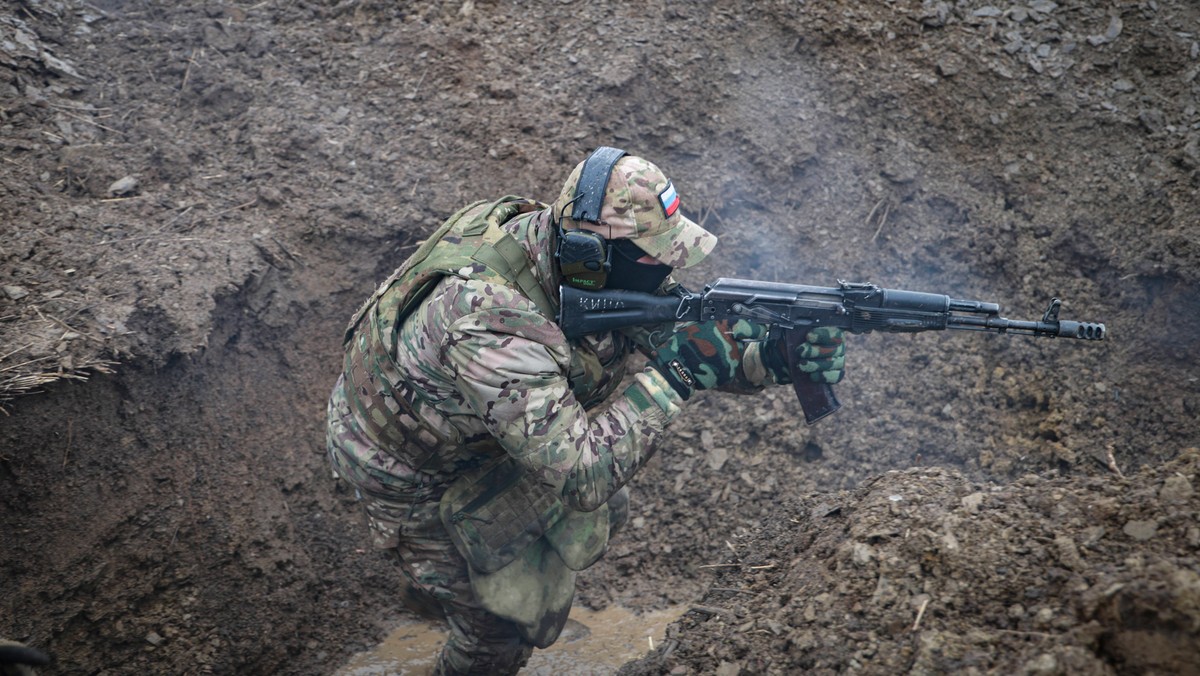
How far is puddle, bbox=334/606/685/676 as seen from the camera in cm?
472

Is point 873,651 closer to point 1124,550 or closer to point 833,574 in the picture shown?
point 833,574

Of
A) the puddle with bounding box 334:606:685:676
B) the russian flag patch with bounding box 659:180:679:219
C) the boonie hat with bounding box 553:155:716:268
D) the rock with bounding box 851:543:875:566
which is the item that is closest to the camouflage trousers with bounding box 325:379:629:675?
the puddle with bounding box 334:606:685:676

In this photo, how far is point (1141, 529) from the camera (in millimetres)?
2912

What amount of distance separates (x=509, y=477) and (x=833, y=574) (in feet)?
4.74

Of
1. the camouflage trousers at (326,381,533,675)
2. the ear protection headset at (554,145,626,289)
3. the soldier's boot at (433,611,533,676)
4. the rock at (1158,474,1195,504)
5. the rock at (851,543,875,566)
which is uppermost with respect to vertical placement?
the ear protection headset at (554,145,626,289)

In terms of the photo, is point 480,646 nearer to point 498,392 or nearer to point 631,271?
point 498,392

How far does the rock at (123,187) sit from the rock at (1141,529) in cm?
540

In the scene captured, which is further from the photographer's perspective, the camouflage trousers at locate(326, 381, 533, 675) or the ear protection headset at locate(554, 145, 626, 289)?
the camouflage trousers at locate(326, 381, 533, 675)

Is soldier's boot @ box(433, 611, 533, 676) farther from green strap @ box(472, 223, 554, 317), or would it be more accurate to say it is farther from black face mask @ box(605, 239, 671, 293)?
black face mask @ box(605, 239, 671, 293)

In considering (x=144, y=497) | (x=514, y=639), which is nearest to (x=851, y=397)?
(x=514, y=639)

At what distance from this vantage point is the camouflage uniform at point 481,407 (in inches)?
131

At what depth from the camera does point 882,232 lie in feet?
19.4

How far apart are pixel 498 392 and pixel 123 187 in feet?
11.7

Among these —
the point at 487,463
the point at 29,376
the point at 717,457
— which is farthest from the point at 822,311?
the point at 29,376
